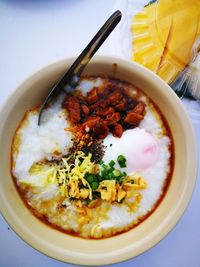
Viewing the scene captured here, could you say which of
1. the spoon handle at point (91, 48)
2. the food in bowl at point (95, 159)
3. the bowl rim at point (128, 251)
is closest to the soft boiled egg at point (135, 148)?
the food in bowl at point (95, 159)

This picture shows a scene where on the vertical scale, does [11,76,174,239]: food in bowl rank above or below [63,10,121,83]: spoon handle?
below

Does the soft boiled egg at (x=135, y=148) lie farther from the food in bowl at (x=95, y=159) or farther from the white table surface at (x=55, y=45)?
the white table surface at (x=55, y=45)

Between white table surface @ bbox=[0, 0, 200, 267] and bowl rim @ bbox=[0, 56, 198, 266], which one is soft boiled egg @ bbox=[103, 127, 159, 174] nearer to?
bowl rim @ bbox=[0, 56, 198, 266]

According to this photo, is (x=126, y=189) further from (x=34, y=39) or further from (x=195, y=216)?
(x=34, y=39)

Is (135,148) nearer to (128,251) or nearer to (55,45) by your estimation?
(128,251)

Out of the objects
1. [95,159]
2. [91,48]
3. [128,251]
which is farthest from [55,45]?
[128,251]

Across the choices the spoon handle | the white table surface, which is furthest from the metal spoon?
the white table surface

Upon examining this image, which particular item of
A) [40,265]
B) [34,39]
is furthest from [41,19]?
[40,265]
